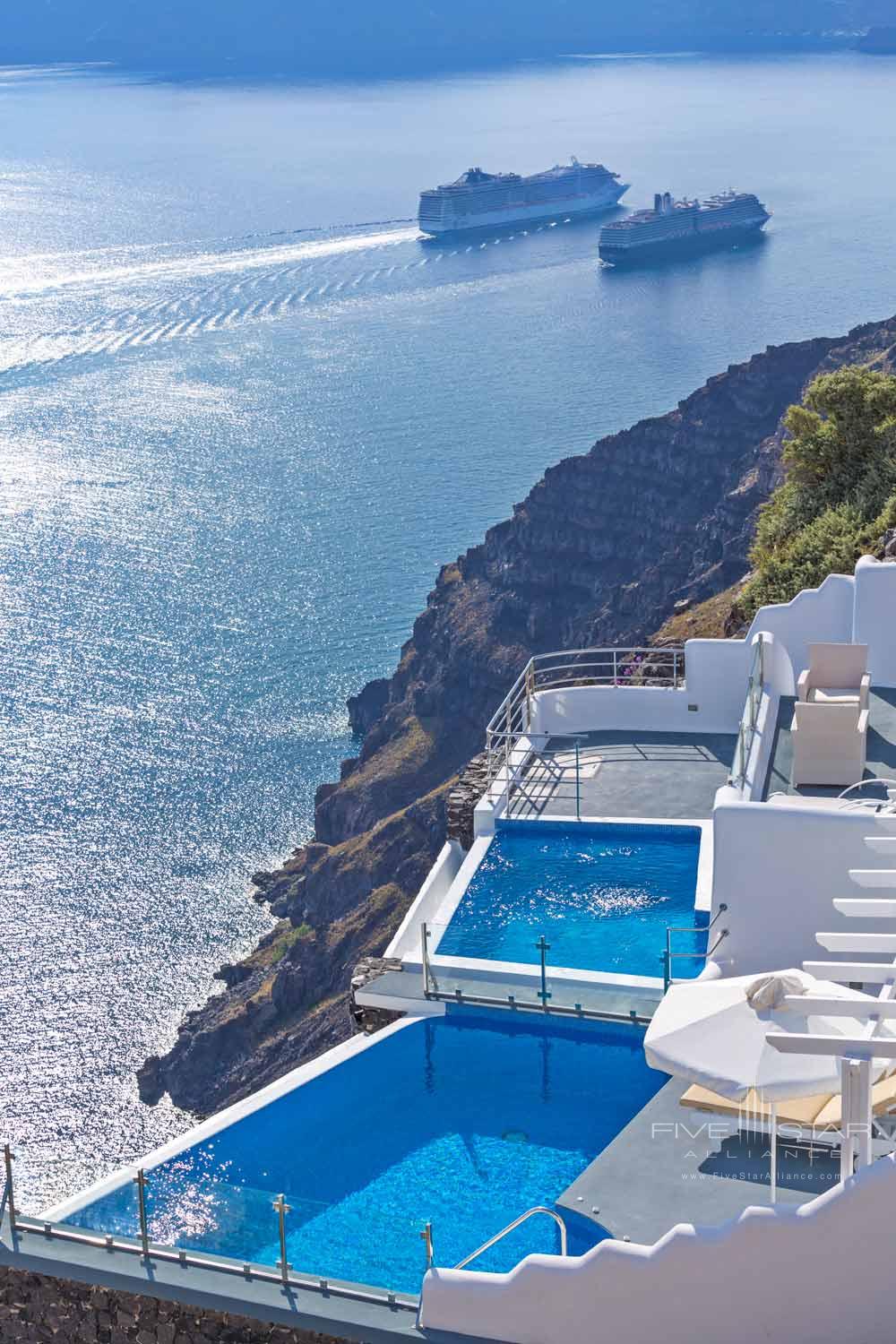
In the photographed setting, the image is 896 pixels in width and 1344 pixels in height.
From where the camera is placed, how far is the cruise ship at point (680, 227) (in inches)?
5089

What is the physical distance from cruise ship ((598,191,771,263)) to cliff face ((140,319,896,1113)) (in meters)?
40.9

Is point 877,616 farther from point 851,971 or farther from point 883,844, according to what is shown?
point 851,971

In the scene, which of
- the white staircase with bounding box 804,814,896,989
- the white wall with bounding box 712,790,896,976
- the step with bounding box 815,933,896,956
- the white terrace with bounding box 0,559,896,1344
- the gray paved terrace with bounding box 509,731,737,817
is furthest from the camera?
the gray paved terrace with bounding box 509,731,737,817

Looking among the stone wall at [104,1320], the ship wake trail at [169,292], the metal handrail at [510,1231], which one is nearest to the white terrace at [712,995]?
the metal handrail at [510,1231]

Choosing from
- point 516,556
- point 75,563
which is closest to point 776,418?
point 516,556

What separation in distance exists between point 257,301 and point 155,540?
35616 millimetres

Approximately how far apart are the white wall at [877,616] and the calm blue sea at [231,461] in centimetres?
3038

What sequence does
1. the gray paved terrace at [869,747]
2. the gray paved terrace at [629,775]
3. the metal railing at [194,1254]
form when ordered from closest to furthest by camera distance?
the metal railing at [194,1254]
the gray paved terrace at [869,747]
the gray paved terrace at [629,775]

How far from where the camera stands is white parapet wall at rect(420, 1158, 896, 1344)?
34.4ft

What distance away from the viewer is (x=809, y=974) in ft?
39.9

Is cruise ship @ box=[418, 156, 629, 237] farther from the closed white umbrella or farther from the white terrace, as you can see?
the closed white umbrella

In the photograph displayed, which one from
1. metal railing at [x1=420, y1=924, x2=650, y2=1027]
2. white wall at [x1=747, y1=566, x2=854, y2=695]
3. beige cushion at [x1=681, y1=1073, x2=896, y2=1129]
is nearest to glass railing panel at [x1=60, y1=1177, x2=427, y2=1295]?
beige cushion at [x1=681, y1=1073, x2=896, y2=1129]

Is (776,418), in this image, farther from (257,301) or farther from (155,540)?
(257,301)

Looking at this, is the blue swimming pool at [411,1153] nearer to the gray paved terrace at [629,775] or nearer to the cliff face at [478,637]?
the gray paved terrace at [629,775]
